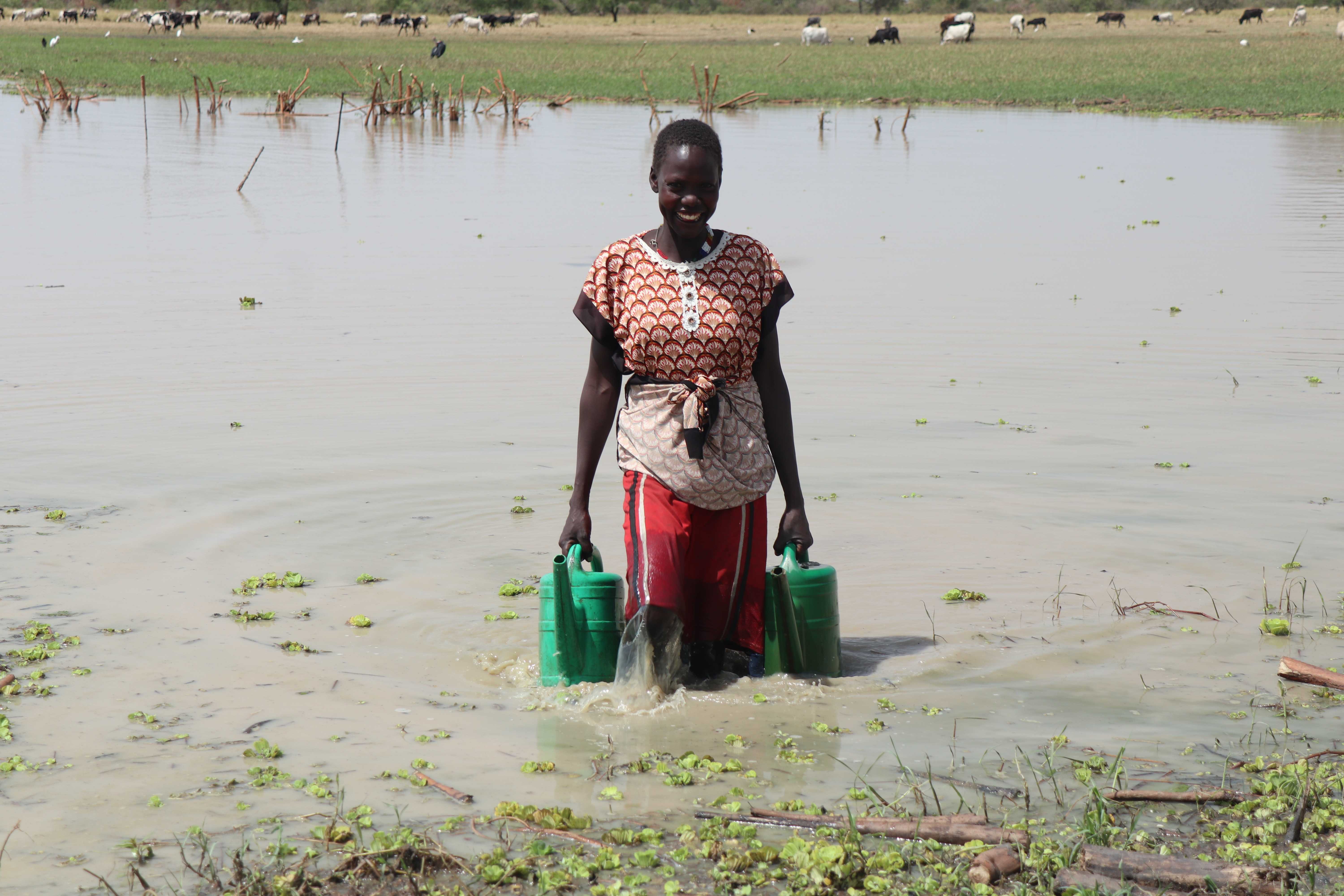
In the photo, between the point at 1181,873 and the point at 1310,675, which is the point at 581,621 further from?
the point at 1310,675

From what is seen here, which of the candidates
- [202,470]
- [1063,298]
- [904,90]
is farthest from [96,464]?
[904,90]

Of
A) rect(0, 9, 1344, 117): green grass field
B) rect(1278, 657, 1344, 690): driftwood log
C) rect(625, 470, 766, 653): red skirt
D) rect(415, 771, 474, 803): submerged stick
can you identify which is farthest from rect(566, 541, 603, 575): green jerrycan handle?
rect(0, 9, 1344, 117): green grass field

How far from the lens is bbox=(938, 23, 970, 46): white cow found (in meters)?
51.0

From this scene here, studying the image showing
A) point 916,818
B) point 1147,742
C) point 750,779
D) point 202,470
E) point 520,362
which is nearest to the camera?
point 916,818

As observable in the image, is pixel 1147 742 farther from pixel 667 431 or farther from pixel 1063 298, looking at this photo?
pixel 1063 298

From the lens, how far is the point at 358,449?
6180mm

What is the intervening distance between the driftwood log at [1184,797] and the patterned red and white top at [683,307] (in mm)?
1349

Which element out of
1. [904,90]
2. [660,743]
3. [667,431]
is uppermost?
[904,90]

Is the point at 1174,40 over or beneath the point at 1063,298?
over

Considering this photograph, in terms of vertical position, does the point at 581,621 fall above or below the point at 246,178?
below

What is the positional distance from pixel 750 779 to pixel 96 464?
3.90 m

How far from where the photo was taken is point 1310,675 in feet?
12.0

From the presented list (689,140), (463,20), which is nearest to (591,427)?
(689,140)

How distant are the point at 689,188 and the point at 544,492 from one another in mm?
2617
